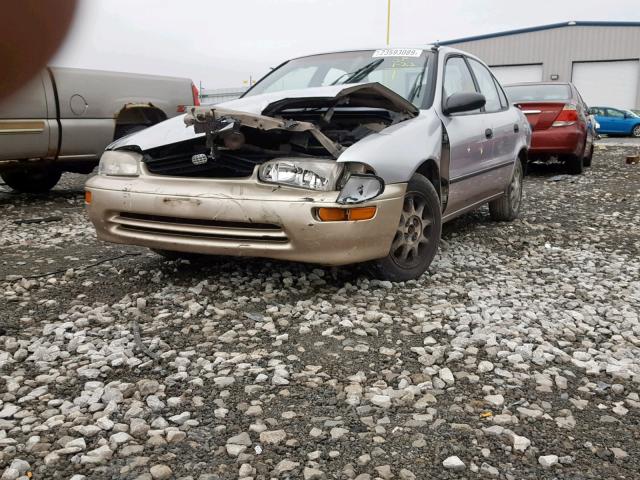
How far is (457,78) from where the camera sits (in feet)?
16.4

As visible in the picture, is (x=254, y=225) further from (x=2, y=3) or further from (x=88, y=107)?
(x=88, y=107)

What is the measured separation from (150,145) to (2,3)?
365 centimetres

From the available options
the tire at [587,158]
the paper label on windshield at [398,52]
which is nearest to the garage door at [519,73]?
the tire at [587,158]

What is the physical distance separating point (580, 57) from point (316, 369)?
35124 mm

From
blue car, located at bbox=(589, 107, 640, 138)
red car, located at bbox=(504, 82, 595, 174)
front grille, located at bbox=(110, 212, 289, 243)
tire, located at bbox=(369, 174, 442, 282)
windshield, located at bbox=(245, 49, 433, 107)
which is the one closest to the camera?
front grille, located at bbox=(110, 212, 289, 243)

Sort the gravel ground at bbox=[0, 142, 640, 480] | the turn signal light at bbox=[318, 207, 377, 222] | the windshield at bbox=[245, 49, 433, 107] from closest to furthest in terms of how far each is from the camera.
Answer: the gravel ground at bbox=[0, 142, 640, 480] < the turn signal light at bbox=[318, 207, 377, 222] < the windshield at bbox=[245, 49, 433, 107]

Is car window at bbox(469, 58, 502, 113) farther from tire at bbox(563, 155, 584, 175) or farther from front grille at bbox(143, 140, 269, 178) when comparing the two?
tire at bbox(563, 155, 584, 175)

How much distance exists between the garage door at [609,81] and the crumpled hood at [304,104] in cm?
3128

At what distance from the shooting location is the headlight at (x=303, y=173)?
11.1 ft

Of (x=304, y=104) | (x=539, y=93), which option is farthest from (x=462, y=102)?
(x=539, y=93)

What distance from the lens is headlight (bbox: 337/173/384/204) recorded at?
132 inches

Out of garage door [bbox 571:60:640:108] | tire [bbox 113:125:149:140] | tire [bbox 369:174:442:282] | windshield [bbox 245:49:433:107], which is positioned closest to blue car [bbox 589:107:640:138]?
garage door [bbox 571:60:640:108]

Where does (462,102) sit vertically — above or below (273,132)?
above

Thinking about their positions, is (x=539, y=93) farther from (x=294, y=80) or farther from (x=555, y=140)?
(x=294, y=80)
